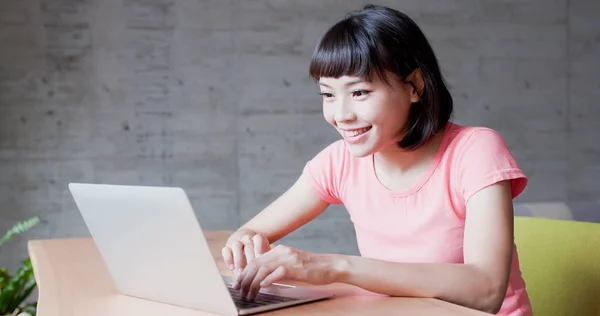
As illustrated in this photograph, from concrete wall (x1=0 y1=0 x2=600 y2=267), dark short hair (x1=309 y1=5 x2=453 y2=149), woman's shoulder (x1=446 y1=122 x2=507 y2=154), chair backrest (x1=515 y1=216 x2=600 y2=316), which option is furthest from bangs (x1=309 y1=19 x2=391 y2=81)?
concrete wall (x1=0 y1=0 x2=600 y2=267)

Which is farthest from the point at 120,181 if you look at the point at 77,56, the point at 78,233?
the point at 77,56

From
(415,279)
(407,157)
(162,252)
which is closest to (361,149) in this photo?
(407,157)

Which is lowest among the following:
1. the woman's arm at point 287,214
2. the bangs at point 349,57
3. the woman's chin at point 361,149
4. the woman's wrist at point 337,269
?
the woman's wrist at point 337,269

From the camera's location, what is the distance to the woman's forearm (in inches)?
51.8

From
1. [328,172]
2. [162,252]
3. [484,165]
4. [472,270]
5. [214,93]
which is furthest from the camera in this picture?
[214,93]

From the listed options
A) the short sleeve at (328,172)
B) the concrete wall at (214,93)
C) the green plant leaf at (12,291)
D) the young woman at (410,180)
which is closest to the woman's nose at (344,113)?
the young woman at (410,180)

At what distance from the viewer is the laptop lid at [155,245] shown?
1158mm

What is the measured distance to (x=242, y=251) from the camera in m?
1.54

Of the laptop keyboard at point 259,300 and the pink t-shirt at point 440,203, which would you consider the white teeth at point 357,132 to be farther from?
the laptop keyboard at point 259,300

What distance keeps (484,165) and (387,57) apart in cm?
28

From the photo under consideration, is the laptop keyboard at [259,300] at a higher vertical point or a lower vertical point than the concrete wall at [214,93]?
lower

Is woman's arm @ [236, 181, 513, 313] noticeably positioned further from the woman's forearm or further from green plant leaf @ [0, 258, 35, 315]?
green plant leaf @ [0, 258, 35, 315]

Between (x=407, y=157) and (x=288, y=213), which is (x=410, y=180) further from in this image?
(x=288, y=213)

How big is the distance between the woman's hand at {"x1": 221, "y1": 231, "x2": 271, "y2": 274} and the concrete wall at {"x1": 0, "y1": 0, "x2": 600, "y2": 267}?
239 cm
